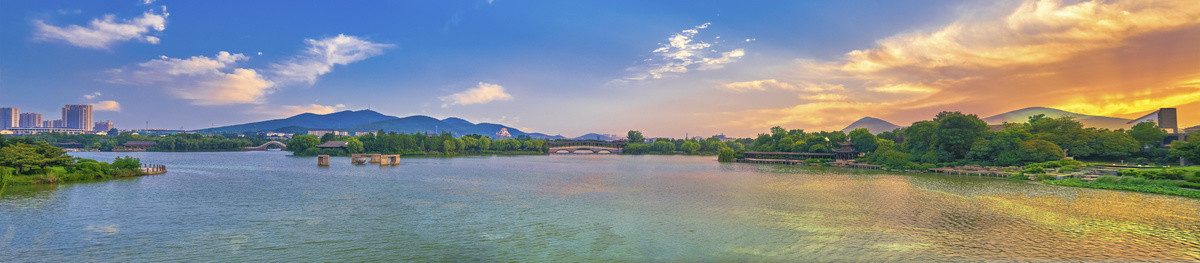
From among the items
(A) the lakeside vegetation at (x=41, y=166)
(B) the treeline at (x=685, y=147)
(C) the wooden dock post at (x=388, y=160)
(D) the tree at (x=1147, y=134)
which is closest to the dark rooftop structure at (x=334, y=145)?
(C) the wooden dock post at (x=388, y=160)

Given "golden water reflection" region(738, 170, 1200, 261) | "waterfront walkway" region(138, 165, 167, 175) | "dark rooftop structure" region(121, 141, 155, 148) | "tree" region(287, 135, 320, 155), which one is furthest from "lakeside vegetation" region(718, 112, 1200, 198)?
"dark rooftop structure" region(121, 141, 155, 148)

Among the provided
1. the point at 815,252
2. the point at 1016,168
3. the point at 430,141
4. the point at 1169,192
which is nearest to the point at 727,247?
the point at 815,252

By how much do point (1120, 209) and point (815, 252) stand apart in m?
20.4

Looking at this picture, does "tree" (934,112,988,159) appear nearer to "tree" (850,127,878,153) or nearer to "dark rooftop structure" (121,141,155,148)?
"tree" (850,127,878,153)

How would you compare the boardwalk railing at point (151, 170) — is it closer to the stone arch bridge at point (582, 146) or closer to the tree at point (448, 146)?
the tree at point (448, 146)

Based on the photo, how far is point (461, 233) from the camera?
1808 centimetres

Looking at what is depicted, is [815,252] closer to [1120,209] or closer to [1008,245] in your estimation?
[1008,245]

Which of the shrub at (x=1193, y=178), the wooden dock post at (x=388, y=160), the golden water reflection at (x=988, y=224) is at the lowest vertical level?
the golden water reflection at (x=988, y=224)

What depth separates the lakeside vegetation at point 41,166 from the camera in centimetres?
3012

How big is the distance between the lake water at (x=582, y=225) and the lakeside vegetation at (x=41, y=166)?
242 cm

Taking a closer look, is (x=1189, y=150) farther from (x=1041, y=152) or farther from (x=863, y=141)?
(x=863, y=141)

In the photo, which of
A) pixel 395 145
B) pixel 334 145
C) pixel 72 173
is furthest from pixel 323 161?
pixel 334 145

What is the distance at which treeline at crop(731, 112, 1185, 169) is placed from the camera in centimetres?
4750

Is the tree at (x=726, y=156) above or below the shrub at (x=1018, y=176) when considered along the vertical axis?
above
